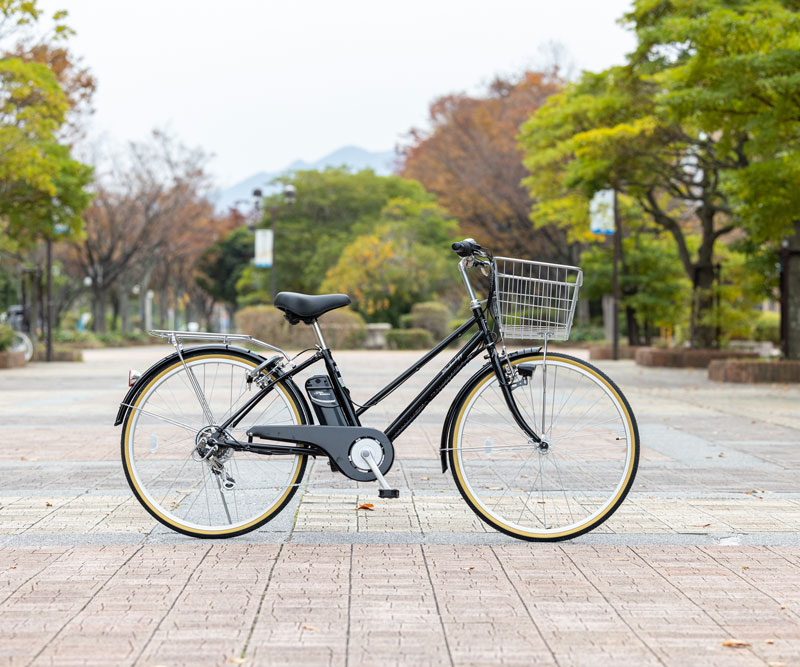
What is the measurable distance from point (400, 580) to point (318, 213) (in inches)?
1799

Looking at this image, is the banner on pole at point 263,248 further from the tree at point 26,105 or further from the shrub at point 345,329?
the tree at point 26,105

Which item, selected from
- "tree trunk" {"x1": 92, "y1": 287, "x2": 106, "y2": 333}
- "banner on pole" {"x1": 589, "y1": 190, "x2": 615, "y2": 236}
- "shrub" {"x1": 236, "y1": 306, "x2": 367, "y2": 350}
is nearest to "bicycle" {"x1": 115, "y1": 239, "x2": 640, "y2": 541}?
"banner on pole" {"x1": 589, "y1": 190, "x2": 615, "y2": 236}

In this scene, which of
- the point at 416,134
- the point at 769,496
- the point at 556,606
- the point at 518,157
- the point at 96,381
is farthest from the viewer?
the point at 416,134

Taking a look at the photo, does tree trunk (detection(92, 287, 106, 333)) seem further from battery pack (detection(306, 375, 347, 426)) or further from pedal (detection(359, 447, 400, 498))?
pedal (detection(359, 447, 400, 498))

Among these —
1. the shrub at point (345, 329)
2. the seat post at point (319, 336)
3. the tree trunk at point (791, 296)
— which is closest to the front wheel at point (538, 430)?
the seat post at point (319, 336)

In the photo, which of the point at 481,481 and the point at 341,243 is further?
the point at 341,243

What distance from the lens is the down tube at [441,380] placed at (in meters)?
4.44

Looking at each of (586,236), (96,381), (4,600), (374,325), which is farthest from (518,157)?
(4,600)

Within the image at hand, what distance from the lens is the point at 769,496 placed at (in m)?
5.80

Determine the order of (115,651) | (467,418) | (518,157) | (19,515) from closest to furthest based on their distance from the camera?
(115,651) → (467,418) → (19,515) → (518,157)

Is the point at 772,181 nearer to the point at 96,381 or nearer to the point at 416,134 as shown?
the point at 96,381

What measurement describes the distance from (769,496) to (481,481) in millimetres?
1961

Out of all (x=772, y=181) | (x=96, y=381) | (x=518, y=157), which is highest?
(x=518, y=157)

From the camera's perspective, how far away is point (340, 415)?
4.49 metres
